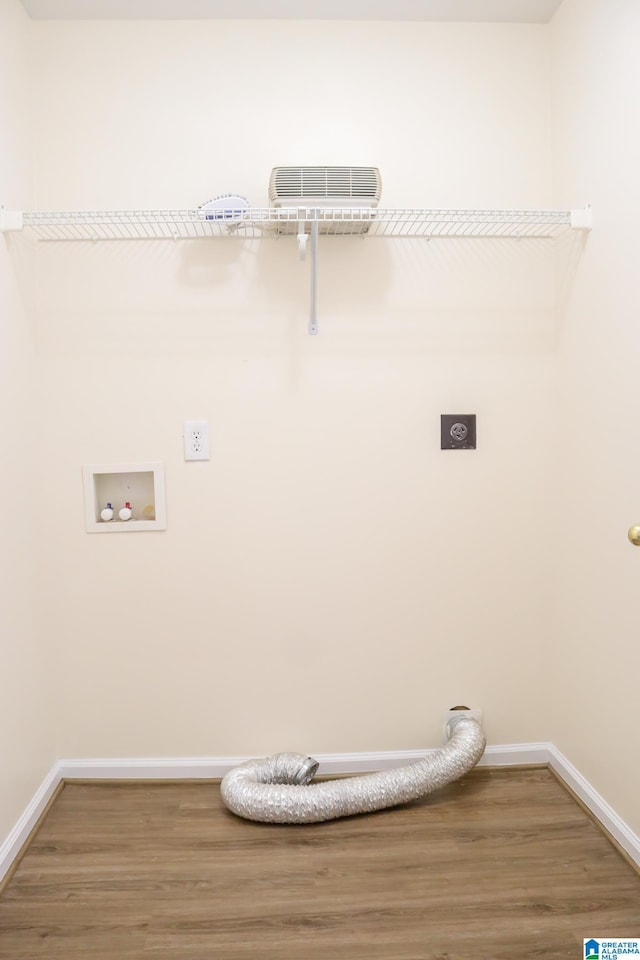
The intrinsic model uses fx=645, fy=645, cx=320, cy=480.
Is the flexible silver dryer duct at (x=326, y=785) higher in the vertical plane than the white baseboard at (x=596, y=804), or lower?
higher

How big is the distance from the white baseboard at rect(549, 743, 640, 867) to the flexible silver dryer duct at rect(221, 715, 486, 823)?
12.0 inches

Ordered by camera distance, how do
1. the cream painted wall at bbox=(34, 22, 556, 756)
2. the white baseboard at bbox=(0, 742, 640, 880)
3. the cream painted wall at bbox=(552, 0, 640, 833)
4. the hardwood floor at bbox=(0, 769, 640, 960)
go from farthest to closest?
1. the white baseboard at bbox=(0, 742, 640, 880)
2. the cream painted wall at bbox=(34, 22, 556, 756)
3. the cream painted wall at bbox=(552, 0, 640, 833)
4. the hardwood floor at bbox=(0, 769, 640, 960)

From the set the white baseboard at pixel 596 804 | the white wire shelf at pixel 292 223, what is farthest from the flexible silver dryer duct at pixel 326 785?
the white wire shelf at pixel 292 223

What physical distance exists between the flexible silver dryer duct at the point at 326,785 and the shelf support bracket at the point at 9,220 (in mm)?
1727

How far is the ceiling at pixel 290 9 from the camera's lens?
6.31 ft

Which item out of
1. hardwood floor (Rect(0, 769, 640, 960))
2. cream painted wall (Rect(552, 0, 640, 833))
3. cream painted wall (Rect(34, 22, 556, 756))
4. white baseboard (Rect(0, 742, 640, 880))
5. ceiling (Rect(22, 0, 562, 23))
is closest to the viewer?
hardwood floor (Rect(0, 769, 640, 960))

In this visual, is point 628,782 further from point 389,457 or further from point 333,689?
point 389,457

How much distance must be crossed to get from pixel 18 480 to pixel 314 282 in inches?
41.9

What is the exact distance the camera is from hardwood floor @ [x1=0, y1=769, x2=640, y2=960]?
1.48 m

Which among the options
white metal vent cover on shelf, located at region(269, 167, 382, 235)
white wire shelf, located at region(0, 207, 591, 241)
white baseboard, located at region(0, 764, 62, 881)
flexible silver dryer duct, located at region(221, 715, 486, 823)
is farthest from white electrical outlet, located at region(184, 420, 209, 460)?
white baseboard, located at region(0, 764, 62, 881)

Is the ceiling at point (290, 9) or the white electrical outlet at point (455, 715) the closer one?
the ceiling at point (290, 9)

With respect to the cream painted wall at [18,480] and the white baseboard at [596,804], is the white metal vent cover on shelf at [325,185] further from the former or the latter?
the white baseboard at [596,804]

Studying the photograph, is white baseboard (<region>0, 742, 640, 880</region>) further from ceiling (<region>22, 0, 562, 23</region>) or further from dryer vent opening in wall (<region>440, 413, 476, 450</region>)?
ceiling (<region>22, 0, 562, 23</region>)

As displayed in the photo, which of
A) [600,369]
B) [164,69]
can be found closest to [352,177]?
[164,69]
